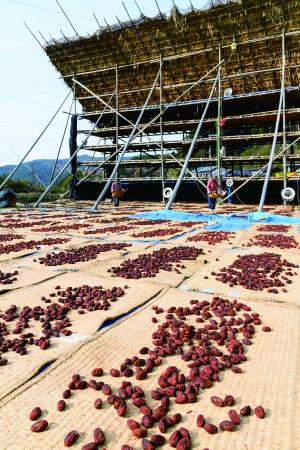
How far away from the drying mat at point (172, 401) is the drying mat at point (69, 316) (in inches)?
5.4

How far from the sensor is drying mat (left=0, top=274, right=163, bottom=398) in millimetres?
2316

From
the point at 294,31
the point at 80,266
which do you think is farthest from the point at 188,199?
the point at 80,266

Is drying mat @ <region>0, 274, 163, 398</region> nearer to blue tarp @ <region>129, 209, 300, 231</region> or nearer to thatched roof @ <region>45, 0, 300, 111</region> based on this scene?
blue tarp @ <region>129, 209, 300, 231</region>

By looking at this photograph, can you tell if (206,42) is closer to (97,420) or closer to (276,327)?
(276,327)

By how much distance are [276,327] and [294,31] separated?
66.9 ft

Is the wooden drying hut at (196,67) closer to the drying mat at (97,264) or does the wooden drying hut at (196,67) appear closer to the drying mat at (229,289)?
the drying mat at (97,264)

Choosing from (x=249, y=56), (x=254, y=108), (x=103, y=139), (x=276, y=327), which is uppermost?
(x=249, y=56)

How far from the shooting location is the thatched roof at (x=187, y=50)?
18.4 meters

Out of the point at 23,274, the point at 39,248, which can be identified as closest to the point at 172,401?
the point at 23,274

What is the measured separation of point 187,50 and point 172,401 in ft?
74.8

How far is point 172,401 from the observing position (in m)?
2.04

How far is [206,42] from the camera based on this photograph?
20141 millimetres

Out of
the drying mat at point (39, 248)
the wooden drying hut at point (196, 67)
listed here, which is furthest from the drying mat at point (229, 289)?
the wooden drying hut at point (196, 67)

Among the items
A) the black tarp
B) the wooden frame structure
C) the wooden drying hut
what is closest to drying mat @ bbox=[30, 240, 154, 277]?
the wooden frame structure
